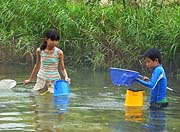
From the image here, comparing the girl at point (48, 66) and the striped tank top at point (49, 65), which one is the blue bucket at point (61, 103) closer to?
the girl at point (48, 66)

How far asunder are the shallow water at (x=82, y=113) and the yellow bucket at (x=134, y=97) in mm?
131

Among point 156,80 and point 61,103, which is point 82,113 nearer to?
point 61,103

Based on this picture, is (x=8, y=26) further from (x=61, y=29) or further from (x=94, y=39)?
(x=94, y=39)

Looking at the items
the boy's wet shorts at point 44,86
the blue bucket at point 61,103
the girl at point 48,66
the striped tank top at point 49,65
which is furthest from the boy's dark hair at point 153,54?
the boy's wet shorts at point 44,86

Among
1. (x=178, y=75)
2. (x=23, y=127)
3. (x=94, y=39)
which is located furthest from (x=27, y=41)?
(x=23, y=127)

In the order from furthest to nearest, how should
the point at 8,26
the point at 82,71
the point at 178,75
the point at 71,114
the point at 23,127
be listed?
the point at 8,26, the point at 82,71, the point at 178,75, the point at 71,114, the point at 23,127

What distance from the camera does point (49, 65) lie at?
10305mm

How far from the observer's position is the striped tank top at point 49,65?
10281 millimetres

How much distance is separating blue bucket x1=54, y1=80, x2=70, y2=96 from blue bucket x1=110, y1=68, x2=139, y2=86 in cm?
118

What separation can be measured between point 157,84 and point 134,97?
1.50 feet

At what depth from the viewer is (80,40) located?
49.8 feet

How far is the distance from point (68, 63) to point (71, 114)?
6.26 metres

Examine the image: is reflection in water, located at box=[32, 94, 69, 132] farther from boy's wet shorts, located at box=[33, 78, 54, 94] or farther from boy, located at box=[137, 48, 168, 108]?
boy, located at box=[137, 48, 168, 108]

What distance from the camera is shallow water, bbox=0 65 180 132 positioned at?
7938 mm
